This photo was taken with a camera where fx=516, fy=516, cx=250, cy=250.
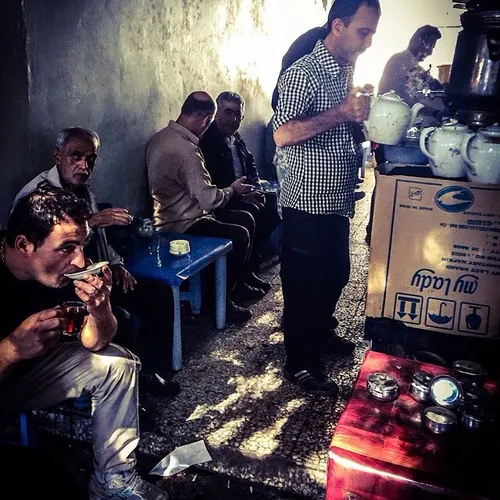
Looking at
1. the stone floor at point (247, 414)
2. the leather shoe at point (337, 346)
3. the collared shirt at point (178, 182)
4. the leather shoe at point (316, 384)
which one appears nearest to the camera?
the stone floor at point (247, 414)

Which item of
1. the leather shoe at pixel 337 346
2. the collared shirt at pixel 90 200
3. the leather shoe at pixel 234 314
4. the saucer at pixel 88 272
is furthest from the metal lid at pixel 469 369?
the leather shoe at pixel 234 314

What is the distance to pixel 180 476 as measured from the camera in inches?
87.1

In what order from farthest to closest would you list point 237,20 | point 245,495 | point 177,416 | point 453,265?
point 237,20 < point 177,416 < point 245,495 < point 453,265

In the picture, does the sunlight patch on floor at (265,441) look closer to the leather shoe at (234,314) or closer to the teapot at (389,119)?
the leather shoe at (234,314)

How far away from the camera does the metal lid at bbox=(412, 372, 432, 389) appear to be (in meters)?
1.70

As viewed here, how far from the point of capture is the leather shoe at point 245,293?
4.04 metres

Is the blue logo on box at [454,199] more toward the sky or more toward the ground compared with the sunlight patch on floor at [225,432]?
more toward the sky

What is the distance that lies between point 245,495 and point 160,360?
99 centimetres

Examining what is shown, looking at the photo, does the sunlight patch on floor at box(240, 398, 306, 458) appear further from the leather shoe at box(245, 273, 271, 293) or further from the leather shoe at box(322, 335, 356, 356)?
the leather shoe at box(245, 273, 271, 293)

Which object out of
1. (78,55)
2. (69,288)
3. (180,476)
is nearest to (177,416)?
(180,476)

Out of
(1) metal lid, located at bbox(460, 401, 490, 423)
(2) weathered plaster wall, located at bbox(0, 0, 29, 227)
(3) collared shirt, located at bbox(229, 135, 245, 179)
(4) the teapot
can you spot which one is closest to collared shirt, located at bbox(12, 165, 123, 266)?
(2) weathered plaster wall, located at bbox(0, 0, 29, 227)

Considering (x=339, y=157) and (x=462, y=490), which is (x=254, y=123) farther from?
(x=462, y=490)

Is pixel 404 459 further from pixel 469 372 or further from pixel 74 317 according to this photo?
pixel 74 317

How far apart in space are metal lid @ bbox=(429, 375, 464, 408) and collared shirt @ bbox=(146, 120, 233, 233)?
214 centimetres
